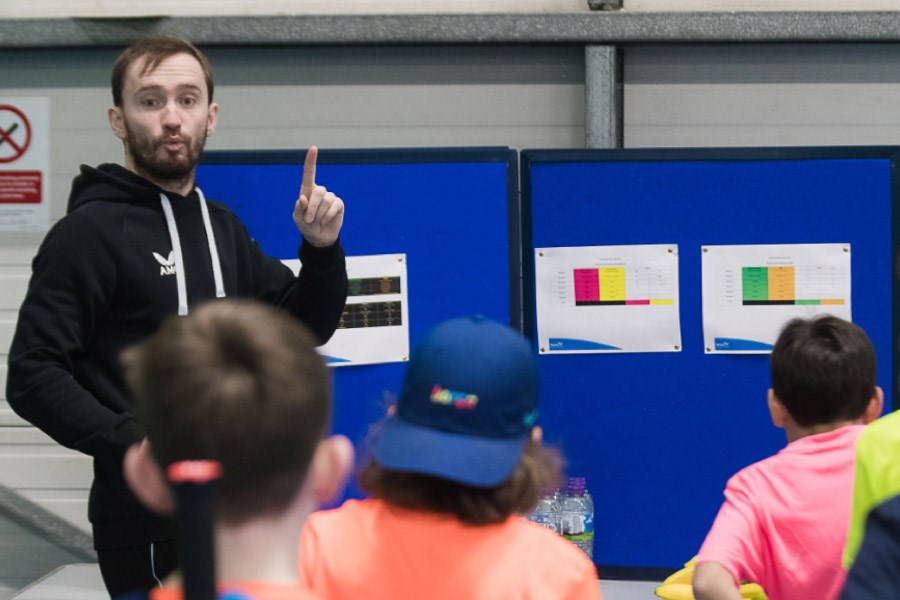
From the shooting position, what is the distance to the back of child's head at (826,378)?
226cm

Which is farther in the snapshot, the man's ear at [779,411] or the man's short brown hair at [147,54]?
the man's short brown hair at [147,54]

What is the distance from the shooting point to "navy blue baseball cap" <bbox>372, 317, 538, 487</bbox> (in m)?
1.46

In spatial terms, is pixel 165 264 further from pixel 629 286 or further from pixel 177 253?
pixel 629 286

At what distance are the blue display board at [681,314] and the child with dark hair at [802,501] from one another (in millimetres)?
1420

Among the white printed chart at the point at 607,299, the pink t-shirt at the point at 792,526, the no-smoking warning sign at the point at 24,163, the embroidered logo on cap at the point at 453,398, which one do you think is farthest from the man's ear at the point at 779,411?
the no-smoking warning sign at the point at 24,163

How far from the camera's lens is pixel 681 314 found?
3715 millimetres

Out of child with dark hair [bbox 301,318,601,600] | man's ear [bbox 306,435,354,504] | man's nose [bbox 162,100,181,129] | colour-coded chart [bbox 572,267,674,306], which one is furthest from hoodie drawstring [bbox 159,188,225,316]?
colour-coded chart [bbox 572,267,674,306]

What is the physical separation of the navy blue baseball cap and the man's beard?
130cm

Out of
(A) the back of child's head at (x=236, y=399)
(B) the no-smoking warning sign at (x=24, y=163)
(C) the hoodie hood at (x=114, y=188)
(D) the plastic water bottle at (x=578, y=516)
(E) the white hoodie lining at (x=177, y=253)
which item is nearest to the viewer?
(A) the back of child's head at (x=236, y=399)

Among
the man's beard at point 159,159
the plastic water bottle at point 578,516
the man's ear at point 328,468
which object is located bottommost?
the plastic water bottle at point 578,516

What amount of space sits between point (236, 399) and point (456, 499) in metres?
0.55

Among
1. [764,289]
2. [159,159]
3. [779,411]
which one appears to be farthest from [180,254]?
[764,289]

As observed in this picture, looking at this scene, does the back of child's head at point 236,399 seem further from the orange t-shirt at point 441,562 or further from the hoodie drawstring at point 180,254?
the hoodie drawstring at point 180,254

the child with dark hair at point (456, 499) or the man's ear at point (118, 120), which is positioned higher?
the man's ear at point (118, 120)
